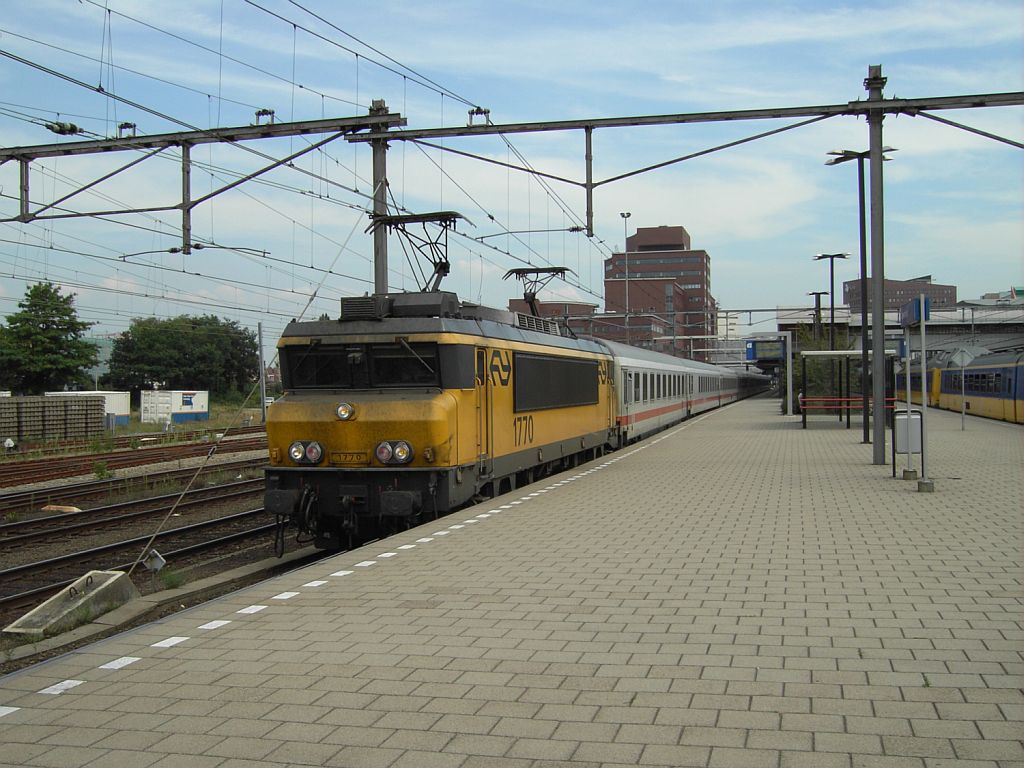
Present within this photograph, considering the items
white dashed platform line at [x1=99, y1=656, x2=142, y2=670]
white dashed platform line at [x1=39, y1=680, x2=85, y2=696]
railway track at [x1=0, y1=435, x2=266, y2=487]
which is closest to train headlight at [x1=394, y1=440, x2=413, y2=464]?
white dashed platform line at [x1=99, y1=656, x2=142, y2=670]

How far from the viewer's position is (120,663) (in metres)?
6.00

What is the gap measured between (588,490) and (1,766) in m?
11.0

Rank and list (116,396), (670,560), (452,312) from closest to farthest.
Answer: (670,560), (452,312), (116,396)

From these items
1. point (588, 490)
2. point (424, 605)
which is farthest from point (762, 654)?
point (588, 490)

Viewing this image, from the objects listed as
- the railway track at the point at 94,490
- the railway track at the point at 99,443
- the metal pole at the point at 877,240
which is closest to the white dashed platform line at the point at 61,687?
the railway track at the point at 94,490

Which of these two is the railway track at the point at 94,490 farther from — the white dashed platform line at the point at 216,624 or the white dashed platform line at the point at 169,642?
the white dashed platform line at the point at 169,642

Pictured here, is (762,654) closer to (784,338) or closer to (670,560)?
(670,560)

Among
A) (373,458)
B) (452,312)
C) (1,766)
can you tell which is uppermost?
(452,312)

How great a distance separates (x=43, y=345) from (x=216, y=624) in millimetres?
54864

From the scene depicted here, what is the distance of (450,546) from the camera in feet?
32.5

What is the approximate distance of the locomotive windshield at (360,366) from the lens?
Answer: 11.7 metres

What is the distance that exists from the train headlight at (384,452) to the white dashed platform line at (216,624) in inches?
169

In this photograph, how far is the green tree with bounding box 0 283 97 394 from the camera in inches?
2173

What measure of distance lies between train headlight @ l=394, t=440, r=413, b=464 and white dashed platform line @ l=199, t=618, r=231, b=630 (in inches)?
169
